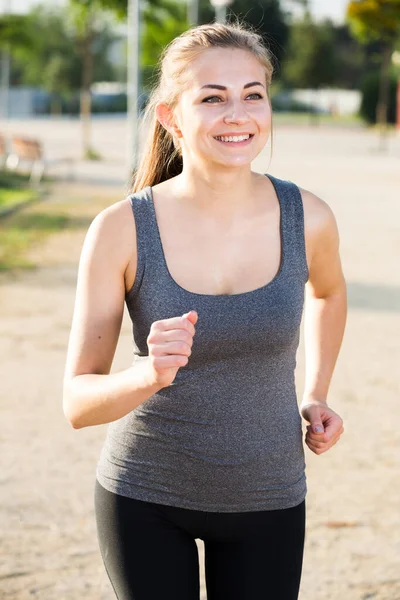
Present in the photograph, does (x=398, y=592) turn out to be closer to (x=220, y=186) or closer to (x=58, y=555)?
(x=58, y=555)

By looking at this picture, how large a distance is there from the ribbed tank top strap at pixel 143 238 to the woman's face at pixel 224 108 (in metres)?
0.16

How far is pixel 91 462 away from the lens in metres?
5.34

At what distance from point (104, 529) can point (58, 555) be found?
1995 millimetres

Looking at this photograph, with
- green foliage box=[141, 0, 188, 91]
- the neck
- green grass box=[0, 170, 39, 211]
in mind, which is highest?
the neck

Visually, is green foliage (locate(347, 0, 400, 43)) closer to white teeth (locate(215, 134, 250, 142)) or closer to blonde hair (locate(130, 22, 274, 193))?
blonde hair (locate(130, 22, 274, 193))

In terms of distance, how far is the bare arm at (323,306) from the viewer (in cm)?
247

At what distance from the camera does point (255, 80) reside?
2.37m

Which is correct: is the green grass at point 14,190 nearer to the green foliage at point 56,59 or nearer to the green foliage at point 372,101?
the green foliage at point 372,101

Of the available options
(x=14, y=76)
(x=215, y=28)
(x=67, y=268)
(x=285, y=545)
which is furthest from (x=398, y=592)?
(x=14, y=76)

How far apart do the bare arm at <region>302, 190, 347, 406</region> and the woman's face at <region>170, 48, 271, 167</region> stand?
0.73 ft

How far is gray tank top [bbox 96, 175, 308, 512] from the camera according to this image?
2.25m

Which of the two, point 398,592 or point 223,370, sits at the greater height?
point 223,370

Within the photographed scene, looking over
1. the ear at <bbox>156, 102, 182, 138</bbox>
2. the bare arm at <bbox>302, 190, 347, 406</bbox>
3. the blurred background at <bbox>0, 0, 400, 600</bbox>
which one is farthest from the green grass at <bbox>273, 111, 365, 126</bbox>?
the ear at <bbox>156, 102, 182, 138</bbox>

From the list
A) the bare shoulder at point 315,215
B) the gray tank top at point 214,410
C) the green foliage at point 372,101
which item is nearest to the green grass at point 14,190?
the bare shoulder at point 315,215
